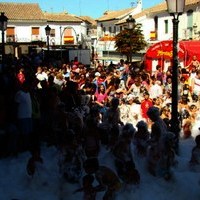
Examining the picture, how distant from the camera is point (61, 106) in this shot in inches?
447

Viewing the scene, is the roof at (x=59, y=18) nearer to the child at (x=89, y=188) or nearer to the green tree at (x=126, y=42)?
the green tree at (x=126, y=42)

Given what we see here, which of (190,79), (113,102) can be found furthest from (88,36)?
(113,102)

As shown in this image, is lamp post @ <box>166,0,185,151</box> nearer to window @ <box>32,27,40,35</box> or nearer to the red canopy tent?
the red canopy tent

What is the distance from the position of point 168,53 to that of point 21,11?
1571 inches

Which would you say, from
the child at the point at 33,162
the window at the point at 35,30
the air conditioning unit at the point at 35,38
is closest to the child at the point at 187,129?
the child at the point at 33,162

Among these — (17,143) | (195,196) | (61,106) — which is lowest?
(195,196)

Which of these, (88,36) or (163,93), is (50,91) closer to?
(163,93)

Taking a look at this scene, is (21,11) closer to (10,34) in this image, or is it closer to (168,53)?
(10,34)

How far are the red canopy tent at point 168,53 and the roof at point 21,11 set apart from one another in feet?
118

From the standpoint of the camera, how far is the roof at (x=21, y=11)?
6172cm

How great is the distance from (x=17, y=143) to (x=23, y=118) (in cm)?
58

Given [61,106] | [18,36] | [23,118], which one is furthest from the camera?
[18,36]

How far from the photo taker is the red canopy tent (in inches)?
1001

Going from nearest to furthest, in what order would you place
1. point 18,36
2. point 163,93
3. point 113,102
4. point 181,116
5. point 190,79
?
1. point 113,102
2. point 181,116
3. point 163,93
4. point 190,79
5. point 18,36
